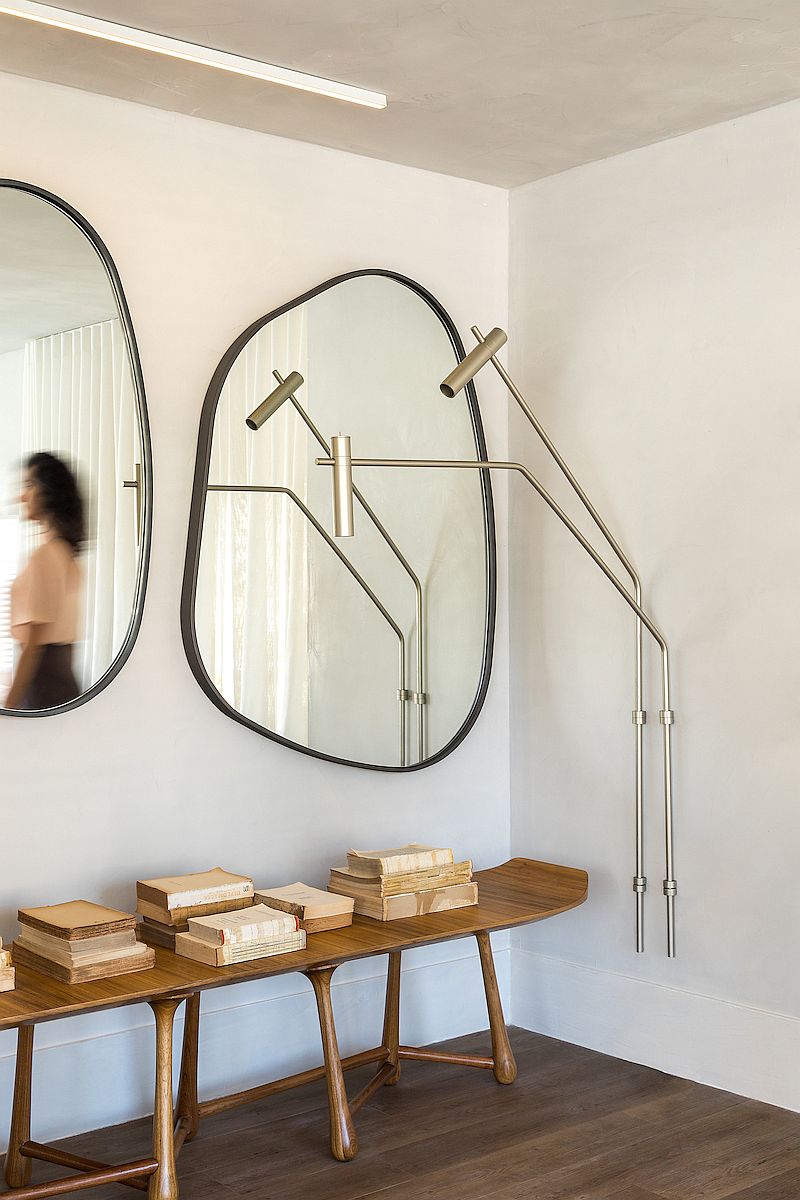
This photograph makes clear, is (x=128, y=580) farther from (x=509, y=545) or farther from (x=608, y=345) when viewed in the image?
(x=608, y=345)

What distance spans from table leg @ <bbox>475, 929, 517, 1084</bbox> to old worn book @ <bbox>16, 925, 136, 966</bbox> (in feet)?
3.58

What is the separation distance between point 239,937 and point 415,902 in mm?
568

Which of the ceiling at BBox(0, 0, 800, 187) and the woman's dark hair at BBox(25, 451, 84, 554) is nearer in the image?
the ceiling at BBox(0, 0, 800, 187)

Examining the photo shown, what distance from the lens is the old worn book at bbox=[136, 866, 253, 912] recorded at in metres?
2.78

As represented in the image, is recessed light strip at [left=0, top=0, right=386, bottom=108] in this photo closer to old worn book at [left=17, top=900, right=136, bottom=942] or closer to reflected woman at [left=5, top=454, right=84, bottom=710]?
reflected woman at [left=5, top=454, right=84, bottom=710]

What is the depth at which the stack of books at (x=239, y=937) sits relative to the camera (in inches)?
102

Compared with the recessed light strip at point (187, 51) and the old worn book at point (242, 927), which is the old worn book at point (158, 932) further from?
the recessed light strip at point (187, 51)

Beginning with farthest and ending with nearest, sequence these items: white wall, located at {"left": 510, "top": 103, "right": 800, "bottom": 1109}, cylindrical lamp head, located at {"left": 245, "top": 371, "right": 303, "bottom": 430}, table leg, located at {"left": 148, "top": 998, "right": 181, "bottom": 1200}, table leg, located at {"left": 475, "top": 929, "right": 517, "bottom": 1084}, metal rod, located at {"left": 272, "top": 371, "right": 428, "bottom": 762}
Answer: metal rod, located at {"left": 272, "top": 371, "right": 428, "bottom": 762} → table leg, located at {"left": 475, "top": 929, "right": 517, "bottom": 1084} → white wall, located at {"left": 510, "top": 103, "right": 800, "bottom": 1109} → cylindrical lamp head, located at {"left": 245, "top": 371, "right": 303, "bottom": 430} → table leg, located at {"left": 148, "top": 998, "right": 181, "bottom": 1200}

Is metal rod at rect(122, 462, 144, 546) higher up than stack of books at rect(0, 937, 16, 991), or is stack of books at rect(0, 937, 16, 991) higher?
metal rod at rect(122, 462, 144, 546)

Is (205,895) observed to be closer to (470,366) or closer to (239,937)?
(239,937)

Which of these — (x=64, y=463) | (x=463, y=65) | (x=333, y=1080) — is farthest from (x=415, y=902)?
(x=463, y=65)

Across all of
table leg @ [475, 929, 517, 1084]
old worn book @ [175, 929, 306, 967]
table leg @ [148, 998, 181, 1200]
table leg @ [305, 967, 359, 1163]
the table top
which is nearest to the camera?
the table top

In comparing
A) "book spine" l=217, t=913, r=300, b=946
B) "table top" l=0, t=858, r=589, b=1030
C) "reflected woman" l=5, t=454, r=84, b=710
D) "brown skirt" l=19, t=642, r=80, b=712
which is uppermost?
"reflected woman" l=5, t=454, r=84, b=710

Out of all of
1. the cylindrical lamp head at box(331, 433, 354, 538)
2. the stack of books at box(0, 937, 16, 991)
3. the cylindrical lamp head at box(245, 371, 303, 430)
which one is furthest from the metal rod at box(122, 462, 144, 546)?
the stack of books at box(0, 937, 16, 991)
